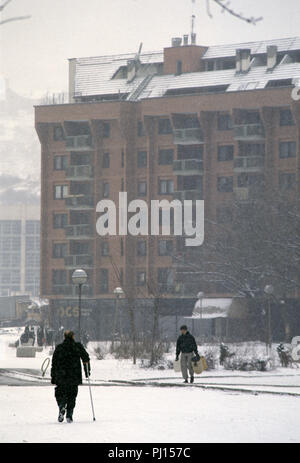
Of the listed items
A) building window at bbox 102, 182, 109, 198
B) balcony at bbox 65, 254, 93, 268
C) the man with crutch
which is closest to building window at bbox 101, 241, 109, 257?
balcony at bbox 65, 254, 93, 268

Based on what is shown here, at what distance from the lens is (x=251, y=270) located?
82.2 meters

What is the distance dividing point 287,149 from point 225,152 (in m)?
5.56

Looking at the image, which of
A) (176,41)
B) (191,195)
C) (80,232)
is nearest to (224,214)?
(191,195)

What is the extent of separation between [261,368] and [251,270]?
37963 millimetres

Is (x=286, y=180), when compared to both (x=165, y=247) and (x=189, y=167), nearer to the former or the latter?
(x=189, y=167)

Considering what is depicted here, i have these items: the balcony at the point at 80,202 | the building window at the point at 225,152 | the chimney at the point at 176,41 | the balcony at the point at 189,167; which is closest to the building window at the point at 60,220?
the balcony at the point at 80,202

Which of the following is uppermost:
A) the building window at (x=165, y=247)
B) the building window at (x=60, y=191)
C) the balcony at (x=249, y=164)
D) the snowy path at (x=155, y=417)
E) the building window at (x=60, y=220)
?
the balcony at (x=249, y=164)

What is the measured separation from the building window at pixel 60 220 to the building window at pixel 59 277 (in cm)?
380

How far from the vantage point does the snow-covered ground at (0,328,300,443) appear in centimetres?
2072

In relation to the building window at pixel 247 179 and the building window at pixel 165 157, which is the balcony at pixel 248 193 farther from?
the building window at pixel 165 157

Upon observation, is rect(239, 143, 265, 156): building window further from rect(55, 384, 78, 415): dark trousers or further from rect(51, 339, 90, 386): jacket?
rect(55, 384, 78, 415): dark trousers

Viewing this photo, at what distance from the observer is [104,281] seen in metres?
104

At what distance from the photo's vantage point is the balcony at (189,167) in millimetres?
99875

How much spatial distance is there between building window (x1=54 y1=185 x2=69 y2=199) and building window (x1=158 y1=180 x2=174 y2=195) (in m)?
9.37
